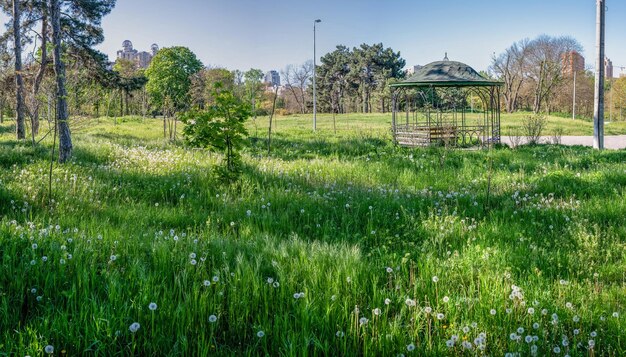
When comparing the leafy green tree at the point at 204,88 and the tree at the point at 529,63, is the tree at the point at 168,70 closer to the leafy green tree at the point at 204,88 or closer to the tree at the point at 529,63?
the leafy green tree at the point at 204,88

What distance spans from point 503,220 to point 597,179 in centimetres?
368

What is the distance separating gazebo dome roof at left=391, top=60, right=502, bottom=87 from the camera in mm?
16578

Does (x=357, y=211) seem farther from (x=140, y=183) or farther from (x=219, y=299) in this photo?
(x=140, y=183)

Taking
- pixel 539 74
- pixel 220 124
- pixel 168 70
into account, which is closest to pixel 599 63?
pixel 220 124

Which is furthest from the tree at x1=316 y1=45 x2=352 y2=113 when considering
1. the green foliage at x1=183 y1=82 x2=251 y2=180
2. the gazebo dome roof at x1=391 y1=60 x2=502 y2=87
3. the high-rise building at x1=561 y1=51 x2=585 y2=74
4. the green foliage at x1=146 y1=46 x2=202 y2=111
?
the green foliage at x1=183 y1=82 x2=251 y2=180

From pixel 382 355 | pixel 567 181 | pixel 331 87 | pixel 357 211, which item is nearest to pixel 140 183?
pixel 357 211

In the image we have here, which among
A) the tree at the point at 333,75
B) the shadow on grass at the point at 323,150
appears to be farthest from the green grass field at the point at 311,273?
the tree at the point at 333,75

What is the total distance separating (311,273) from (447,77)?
49.0ft

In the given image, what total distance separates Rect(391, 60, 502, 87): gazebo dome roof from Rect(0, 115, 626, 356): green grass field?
9753 millimetres

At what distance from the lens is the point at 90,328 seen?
273cm

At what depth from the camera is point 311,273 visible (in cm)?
363

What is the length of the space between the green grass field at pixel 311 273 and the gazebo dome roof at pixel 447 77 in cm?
975

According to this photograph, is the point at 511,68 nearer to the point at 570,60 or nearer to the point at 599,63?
the point at 570,60

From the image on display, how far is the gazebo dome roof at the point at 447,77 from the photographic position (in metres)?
16.6
